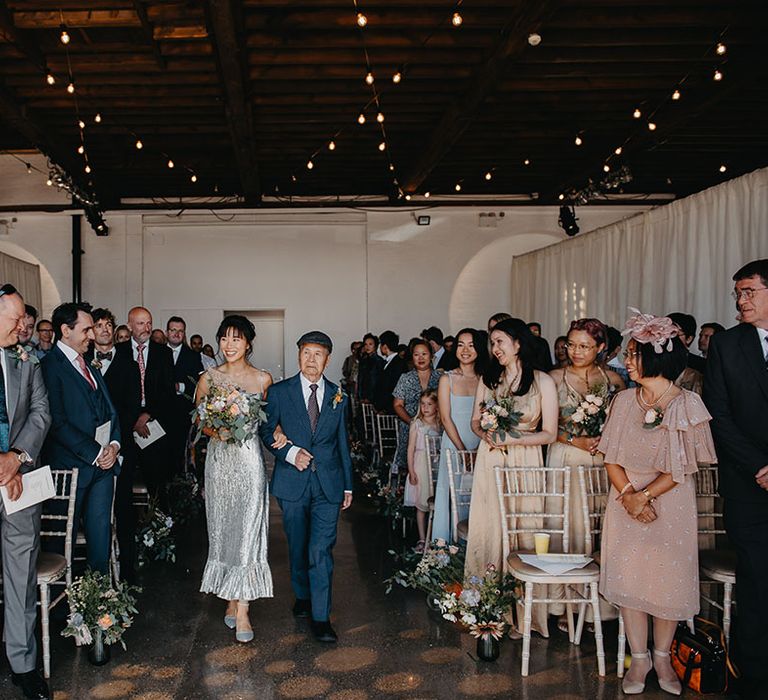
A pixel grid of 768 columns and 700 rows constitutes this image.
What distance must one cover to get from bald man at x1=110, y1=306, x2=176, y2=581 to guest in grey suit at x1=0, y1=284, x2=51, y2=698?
1529mm

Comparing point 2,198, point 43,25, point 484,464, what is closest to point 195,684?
point 484,464

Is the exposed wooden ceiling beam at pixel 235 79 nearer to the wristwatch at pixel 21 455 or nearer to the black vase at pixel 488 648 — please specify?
the wristwatch at pixel 21 455

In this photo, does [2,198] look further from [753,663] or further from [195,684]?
[753,663]

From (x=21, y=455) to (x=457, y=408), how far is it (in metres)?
2.84

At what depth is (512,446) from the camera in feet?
14.2

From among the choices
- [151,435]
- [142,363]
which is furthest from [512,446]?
[142,363]

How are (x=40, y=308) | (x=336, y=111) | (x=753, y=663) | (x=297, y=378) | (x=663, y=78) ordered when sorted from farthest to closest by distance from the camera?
1. (x=40, y=308)
2. (x=336, y=111)
3. (x=663, y=78)
4. (x=297, y=378)
5. (x=753, y=663)

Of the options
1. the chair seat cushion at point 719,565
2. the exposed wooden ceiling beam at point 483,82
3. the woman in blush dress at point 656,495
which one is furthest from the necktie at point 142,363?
the chair seat cushion at point 719,565

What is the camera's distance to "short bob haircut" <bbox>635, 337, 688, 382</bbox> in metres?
3.53

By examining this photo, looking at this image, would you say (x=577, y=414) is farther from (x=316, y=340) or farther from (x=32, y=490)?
(x=32, y=490)

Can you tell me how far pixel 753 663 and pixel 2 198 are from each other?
14.5m

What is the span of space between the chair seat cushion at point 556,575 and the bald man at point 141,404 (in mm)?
2742

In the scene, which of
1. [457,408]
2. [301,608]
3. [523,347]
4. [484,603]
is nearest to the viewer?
[484,603]

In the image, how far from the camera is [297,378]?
4.30m
